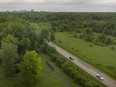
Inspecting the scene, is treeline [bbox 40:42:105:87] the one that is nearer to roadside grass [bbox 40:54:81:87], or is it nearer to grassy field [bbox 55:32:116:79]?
roadside grass [bbox 40:54:81:87]

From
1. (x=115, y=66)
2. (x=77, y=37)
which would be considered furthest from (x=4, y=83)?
(x=77, y=37)

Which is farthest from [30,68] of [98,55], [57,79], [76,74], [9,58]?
[98,55]

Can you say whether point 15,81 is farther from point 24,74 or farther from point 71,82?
point 71,82

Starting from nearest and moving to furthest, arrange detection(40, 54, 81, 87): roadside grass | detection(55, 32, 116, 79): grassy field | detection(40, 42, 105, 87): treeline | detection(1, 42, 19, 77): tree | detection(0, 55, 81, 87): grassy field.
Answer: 1. detection(40, 42, 105, 87): treeline
2. detection(0, 55, 81, 87): grassy field
3. detection(40, 54, 81, 87): roadside grass
4. detection(1, 42, 19, 77): tree
5. detection(55, 32, 116, 79): grassy field

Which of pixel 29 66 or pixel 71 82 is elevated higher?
pixel 29 66

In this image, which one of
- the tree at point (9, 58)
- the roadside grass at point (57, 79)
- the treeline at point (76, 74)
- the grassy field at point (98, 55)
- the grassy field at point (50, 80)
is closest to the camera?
the treeline at point (76, 74)

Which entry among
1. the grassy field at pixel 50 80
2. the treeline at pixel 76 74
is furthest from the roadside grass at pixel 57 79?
the treeline at pixel 76 74

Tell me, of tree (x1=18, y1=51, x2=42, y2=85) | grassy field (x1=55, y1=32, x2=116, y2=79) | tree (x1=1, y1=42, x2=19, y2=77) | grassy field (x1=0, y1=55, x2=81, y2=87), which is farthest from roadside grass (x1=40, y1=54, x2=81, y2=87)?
grassy field (x1=55, y1=32, x2=116, y2=79)

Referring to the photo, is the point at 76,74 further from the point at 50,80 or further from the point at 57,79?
the point at 50,80

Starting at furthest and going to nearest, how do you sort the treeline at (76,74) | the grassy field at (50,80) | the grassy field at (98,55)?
the grassy field at (98,55) < the grassy field at (50,80) < the treeline at (76,74)

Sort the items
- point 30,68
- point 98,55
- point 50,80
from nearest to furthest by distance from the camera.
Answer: point 30,68 < point 50,80 < point 98,55

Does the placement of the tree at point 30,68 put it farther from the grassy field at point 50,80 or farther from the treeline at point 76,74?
the treeline at point 76,74
